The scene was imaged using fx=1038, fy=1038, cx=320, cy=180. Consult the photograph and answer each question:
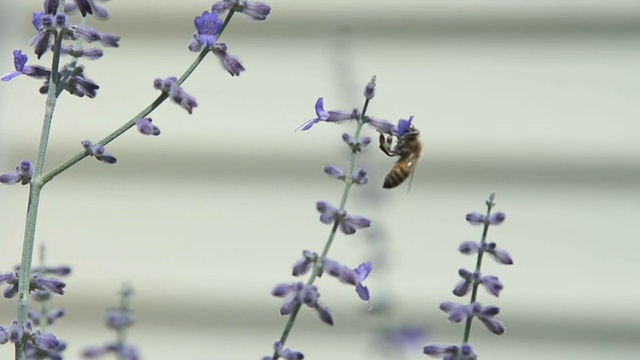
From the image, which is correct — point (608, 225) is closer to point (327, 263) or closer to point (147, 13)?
point (147, 13)

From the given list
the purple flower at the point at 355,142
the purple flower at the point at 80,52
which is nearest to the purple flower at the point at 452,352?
the purple flower at the point at 355,142

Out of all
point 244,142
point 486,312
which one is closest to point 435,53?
point 244,142

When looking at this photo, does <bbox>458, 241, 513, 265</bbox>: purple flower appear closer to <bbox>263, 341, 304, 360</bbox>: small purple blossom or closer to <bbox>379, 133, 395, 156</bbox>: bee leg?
<bbox>263, 341, 304, 360</bbox>: small purple blossom

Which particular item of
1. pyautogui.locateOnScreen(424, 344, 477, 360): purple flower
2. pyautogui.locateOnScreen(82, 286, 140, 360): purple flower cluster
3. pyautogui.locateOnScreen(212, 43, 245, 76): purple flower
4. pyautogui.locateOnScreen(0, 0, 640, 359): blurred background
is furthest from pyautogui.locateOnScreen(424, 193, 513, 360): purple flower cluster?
pyautogui.locateOnScreen(0, 0, 640, 359): blurred background

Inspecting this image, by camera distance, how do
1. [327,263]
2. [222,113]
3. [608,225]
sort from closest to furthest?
[327,263]
[608,225]
[222,113]

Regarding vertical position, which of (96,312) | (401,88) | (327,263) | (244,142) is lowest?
(327,263)

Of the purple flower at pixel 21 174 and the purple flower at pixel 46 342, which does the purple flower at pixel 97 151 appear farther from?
the purple flower at pixel 46 342

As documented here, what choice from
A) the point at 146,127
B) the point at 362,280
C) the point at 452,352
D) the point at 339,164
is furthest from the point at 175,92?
the point at 339,164
